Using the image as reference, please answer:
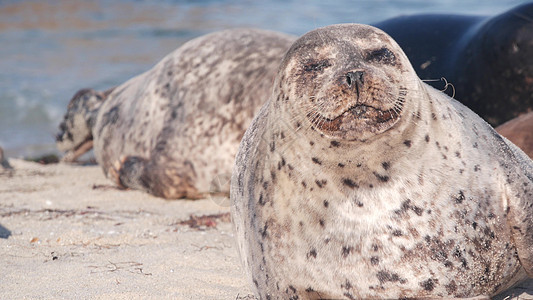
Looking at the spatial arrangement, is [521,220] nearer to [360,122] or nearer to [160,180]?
[360,122]

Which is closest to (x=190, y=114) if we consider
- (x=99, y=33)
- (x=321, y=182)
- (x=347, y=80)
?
(x=321, y=182)

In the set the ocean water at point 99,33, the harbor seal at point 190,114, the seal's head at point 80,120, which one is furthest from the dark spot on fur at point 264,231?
the ocean water at point 99,33

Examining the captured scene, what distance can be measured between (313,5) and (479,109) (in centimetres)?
1174

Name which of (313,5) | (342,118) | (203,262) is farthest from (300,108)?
(313,5)

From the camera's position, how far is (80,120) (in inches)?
273

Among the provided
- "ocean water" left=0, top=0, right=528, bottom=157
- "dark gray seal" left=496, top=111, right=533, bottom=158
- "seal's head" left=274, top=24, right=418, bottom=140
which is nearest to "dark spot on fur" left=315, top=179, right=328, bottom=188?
"seal's head" left=274, top=24, right=418, bottom=140

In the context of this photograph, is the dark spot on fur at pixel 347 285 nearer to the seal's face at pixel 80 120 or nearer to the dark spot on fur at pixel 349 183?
the dark spot on fur at pixel 349 183

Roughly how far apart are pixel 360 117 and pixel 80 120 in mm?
4836

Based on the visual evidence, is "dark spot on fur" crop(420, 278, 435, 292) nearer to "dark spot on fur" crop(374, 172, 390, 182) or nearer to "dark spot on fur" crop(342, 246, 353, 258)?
"dark spot on fur" crop(342, 246, 353, 258)

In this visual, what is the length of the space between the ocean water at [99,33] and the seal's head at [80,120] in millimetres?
1244

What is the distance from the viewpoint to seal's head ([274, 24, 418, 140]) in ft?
8.51

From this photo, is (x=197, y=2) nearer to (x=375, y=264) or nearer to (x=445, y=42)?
(x=445, y=42)

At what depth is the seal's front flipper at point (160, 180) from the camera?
533 cm

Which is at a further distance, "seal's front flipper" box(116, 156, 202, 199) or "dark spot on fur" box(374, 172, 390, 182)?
"seal's front flipper" box(116, 156, 202, 199)
